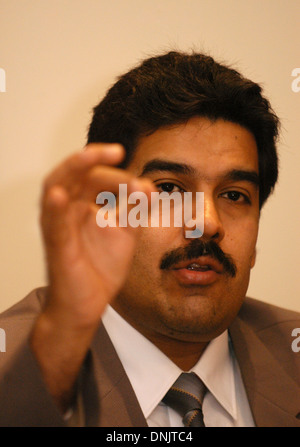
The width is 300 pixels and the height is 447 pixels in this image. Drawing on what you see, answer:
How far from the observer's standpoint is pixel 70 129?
1.22 metres

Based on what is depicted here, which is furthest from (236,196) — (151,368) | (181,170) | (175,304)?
(151,368)

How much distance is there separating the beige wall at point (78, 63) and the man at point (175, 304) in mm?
199

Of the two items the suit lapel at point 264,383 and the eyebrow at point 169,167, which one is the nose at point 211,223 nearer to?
the eyebrow at point 169,167

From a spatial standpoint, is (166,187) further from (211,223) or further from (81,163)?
(81,163)

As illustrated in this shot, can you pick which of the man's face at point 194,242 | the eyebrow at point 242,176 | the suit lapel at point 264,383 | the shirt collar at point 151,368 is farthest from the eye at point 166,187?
the suit lapel at point 264,383

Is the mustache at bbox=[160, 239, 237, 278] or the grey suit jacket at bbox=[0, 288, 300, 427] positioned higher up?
the mustache at bbox=[160, 239, 237, 278]

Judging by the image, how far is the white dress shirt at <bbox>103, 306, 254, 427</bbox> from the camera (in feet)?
2.85

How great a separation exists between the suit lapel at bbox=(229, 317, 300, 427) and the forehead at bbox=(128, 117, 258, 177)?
0.38 m

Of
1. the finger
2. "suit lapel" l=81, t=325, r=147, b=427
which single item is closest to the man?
"suit lapel" l=81, t=325, r=147, b=427

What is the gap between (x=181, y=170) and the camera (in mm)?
895

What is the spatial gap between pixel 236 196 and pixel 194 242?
7.4 inches

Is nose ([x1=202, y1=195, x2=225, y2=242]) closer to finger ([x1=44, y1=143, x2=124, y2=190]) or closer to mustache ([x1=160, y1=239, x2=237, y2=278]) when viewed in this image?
mustache ([x1=160, y1=239, x2=237, y2=278])
